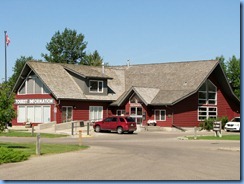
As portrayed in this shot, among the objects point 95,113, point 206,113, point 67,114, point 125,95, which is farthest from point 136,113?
point 206,113

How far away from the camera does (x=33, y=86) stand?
194 feet

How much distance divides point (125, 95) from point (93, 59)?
144ft

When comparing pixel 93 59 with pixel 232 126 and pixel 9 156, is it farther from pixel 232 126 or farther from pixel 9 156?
pixel 9 156

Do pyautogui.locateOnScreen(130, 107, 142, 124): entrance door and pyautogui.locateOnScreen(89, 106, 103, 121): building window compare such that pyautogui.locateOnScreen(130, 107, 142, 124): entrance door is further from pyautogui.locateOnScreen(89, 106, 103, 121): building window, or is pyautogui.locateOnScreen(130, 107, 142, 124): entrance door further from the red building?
pyautogui.locateOnScreen(89, 106, 103, 121): building window

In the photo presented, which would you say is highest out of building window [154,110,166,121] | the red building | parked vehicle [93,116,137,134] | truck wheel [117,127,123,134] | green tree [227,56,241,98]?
green tree [227,56,241,98]

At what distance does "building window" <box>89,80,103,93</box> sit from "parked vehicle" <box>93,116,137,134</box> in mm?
10643

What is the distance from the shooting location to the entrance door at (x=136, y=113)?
58.0 meters

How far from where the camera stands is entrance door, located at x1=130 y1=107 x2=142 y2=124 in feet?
190

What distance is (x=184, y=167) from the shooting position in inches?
719

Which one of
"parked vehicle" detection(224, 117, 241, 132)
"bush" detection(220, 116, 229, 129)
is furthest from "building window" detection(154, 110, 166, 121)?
"parked vehicle" detection(224, 117, 241, 132)

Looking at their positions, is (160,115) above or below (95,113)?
below

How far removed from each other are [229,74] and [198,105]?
29.1 metres

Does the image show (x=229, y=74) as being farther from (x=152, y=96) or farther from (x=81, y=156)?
(x=81, y=156)

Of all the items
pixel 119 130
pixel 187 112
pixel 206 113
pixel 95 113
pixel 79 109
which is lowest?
pixel 119 130
